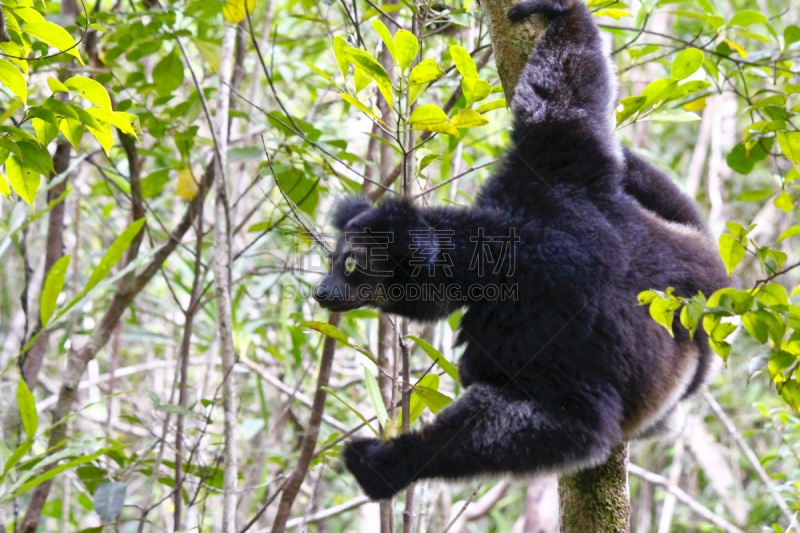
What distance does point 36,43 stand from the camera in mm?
2881

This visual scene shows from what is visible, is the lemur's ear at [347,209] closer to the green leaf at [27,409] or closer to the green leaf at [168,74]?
the green leaf at [168,74]

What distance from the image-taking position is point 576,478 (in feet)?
7.61

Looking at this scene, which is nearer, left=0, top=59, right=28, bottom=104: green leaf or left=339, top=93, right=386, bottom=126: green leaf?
left=0, top=59, right=28, bottom=104: green leaf

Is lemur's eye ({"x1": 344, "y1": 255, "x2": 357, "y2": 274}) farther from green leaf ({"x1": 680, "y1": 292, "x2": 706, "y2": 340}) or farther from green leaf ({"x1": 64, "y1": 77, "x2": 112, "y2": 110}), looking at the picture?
green leaf ({"x1": 680, "y1": 292, "x2": 706, "y2": 340})

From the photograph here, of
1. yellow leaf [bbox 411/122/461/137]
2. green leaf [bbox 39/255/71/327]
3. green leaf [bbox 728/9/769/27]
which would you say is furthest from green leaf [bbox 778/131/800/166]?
green leaf [bbox 39/255/71/327]

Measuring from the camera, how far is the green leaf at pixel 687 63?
224cm

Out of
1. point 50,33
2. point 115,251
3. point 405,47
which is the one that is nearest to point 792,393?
point 405,47

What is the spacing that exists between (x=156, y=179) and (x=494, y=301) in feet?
7.26

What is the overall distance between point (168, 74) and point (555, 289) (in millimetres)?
2518

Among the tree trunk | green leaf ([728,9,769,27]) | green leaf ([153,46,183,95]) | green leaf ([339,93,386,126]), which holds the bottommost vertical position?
the tree trunk

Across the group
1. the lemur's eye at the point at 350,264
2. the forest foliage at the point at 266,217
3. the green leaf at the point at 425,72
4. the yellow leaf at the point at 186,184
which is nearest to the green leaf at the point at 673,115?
the forest foliage at the point at 266,217

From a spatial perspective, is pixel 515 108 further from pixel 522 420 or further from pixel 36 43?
pixel 36 43

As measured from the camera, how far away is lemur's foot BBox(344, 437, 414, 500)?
238cm

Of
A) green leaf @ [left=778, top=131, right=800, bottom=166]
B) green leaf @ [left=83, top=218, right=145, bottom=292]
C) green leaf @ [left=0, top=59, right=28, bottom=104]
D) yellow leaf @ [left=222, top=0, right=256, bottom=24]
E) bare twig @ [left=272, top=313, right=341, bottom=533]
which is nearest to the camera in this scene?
green leaf @ [left=0, top=59, right=28, bottom=104]
